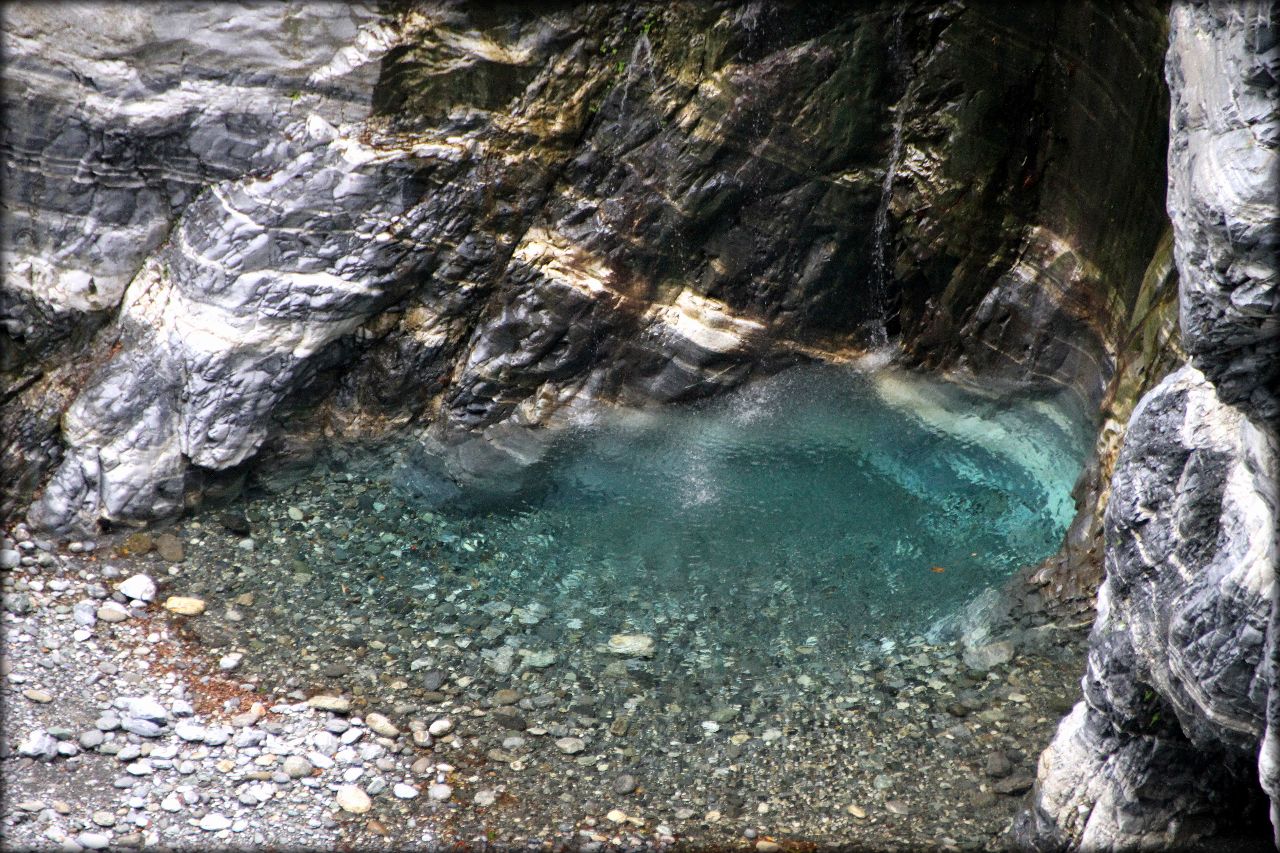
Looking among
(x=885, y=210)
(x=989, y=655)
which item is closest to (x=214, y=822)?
(x=989, y=655)

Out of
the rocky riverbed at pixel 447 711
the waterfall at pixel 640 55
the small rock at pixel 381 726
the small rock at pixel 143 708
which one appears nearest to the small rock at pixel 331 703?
the rocky riverbed at pixel 447 711

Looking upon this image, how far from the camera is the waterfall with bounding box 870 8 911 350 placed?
884 centimetres

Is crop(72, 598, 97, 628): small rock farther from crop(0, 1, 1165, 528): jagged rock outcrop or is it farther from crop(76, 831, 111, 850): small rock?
crop(76, 831, 111, 850): small rock

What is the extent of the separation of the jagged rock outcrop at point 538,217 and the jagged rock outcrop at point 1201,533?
376 cm

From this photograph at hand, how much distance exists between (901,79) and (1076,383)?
3117mm

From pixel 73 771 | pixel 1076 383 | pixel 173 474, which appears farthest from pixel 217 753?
pixel 1076 383

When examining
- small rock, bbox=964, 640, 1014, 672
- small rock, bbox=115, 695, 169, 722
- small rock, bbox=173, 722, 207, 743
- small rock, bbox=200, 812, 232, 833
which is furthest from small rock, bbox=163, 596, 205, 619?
small rock, bbox=964, 640, 1014, 672

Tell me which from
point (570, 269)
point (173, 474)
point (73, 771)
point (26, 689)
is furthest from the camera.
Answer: point (570, 269)

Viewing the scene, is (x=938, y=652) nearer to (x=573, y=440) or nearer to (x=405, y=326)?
(x=573, y=440)

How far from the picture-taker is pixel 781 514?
8.72 metres

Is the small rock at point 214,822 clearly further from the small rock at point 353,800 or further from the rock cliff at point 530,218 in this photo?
the rock cliff at point 530,218

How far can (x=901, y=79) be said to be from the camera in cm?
894

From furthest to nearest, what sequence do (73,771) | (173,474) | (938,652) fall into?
1. (173,474)
2. (938,652)
3. (73,771)

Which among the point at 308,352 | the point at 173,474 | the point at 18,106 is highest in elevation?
the point at 18,106
